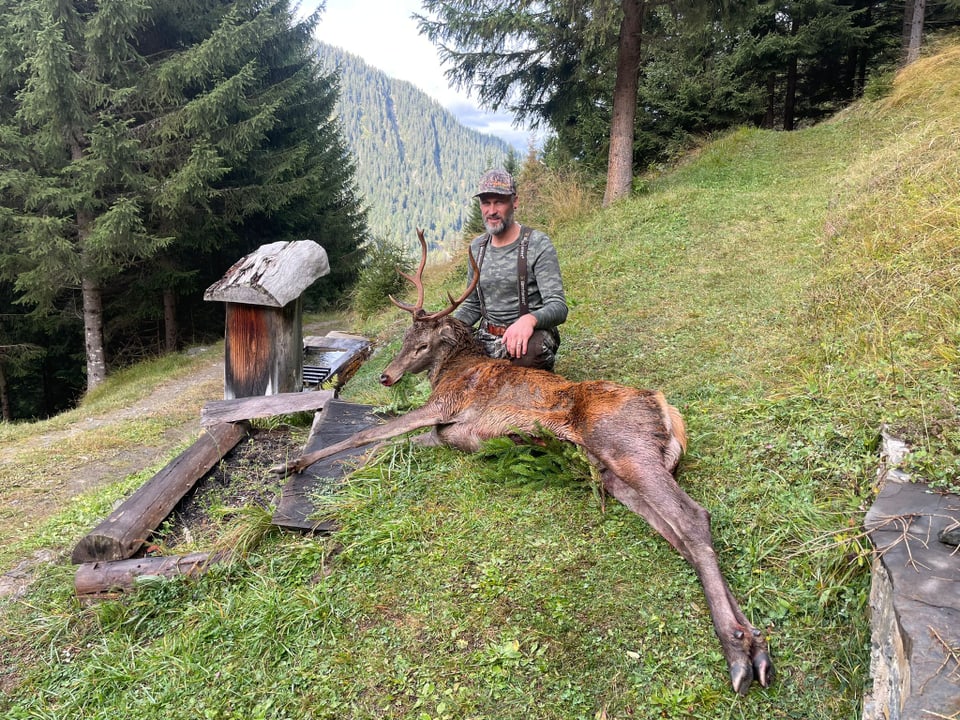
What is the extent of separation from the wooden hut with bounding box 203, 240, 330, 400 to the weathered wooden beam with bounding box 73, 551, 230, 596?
2464 mm

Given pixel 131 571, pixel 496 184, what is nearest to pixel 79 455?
pixel 131 571

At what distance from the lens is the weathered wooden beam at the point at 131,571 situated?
3207 millimetres

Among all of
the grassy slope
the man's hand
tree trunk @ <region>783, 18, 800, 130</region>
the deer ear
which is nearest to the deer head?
the deer ear

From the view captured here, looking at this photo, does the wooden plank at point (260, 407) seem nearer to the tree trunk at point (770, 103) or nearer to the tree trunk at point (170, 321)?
the tree trunk at point (170, 321)

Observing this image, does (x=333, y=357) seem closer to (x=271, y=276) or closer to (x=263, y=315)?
(x=263, y=315)

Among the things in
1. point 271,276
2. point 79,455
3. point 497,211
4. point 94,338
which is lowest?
point 79,455

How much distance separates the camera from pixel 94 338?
12.2 m

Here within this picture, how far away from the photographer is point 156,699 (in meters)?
2.52

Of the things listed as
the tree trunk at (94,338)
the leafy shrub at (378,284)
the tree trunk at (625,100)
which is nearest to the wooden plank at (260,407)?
the leafy shrub at (378,284)

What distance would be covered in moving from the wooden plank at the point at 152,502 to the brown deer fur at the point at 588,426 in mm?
991

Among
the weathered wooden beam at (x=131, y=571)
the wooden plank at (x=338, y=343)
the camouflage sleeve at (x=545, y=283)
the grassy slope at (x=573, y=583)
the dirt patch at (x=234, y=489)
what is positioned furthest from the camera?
the wooden plank at (x=338, y=343)

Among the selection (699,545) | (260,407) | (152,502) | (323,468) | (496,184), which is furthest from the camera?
(260,407)

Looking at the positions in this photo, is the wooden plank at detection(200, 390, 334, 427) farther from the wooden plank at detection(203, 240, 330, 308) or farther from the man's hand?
the man's hand

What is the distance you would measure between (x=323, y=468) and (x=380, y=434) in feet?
1.51
